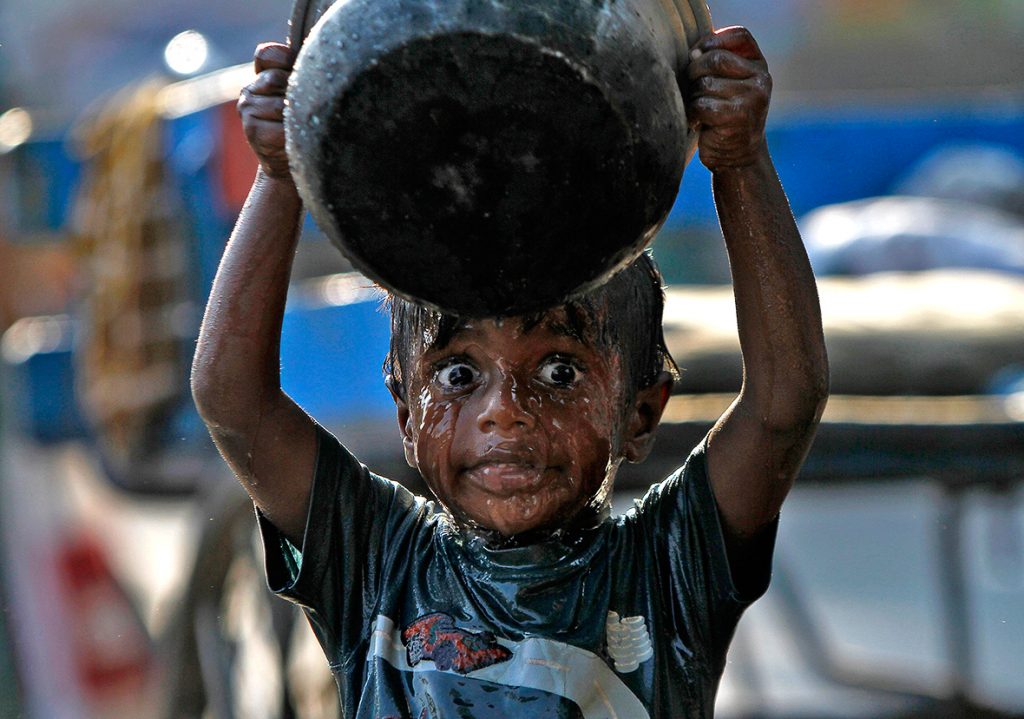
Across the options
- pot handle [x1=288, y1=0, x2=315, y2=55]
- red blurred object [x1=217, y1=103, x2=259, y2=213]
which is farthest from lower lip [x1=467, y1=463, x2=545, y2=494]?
red blurred object [x1=217, y1=103, x2=259, y2=213]

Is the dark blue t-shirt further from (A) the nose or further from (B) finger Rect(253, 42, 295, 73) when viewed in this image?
(B) finger Rect(253, 42, 295, 73)

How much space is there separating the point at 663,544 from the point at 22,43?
1276cm

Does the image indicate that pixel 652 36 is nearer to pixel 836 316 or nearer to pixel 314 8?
pixel 314 8

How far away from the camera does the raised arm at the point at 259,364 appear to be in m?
1.66

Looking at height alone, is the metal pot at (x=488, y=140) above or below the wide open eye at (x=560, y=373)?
above

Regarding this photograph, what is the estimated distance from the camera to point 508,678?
167cm

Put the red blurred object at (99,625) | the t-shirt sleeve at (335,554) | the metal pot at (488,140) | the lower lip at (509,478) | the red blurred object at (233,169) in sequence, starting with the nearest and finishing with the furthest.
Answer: the metal pot at (488,140) → the lower lip at (509,478) → the t-shirt sleeve at (335,554) → the red blurred object at (233,169) → the red blurred object at (99,625)

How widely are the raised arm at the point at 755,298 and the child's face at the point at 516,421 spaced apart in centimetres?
16

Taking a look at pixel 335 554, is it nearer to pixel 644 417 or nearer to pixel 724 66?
pixel 644 417

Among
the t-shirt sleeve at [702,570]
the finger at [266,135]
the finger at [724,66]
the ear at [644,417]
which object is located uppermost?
the finger at [724,66]

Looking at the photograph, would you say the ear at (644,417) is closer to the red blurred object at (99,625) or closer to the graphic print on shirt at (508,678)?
the graphic print on shirt at (508,678)

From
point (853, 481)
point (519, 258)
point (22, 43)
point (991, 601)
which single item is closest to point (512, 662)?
point (519, 258)

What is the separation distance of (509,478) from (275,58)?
1.74 feet

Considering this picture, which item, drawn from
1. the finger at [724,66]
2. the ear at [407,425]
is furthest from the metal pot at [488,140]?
the ear at [407,425]
